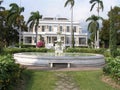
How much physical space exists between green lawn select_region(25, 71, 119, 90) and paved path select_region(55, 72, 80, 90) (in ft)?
0.67

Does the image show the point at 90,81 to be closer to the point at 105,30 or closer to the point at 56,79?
the point at 56,79

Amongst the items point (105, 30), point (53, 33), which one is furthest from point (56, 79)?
point (53, 33)

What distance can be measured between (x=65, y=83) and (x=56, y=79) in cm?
97

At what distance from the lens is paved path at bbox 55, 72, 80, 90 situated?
1231 centimetres

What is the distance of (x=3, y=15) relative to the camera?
2591 inches

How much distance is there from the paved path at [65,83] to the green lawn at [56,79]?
0.67 ft

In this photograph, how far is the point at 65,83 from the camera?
1312 cm

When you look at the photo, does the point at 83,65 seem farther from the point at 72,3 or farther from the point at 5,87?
the point at 72,3

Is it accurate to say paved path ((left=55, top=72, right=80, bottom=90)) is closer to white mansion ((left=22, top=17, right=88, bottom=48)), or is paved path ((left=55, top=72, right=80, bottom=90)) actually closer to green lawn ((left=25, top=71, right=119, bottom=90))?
green lawn ((left=25, top=71, right=119, bottom=90))

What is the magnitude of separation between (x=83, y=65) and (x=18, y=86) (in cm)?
891

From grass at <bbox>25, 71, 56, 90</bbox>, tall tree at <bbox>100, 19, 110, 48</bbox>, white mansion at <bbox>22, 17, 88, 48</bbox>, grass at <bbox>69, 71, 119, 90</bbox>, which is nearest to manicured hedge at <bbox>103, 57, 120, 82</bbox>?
grass at <bbox>69, 71, 119, 90</bbox>

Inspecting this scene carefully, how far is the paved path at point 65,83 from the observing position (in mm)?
12308

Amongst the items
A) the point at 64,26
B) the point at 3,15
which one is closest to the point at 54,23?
the point at 64,26

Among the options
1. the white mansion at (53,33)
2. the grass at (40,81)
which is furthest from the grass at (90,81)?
the white mansion at (53,33)
